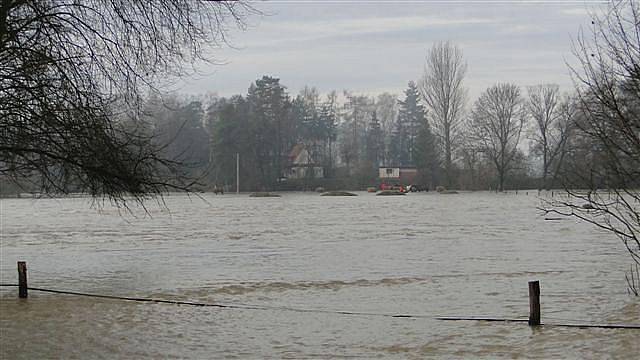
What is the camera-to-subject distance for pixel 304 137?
115m

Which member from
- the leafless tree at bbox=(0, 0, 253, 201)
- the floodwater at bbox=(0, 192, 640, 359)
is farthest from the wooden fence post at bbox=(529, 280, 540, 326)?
the leafless tree at bbox=(0, 0, 253, 201)

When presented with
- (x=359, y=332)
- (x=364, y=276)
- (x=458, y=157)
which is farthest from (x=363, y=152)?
(x=359, y=332)

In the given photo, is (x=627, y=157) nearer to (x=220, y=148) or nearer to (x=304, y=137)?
(x=220, y=148)

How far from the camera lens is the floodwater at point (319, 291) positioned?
13898mm

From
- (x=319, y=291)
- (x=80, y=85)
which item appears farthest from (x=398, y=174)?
(x=80, y=85)

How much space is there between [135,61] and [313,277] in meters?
14.5

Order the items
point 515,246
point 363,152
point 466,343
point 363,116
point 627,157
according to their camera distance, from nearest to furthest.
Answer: point 627,157 < point 466,343 < point 515,246 < point 363,152 < point 363,116

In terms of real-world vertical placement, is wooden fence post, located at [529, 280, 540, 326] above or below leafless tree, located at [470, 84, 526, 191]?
below

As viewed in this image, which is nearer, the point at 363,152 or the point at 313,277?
the point at 313,277

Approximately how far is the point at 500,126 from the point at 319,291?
8671 centimetres

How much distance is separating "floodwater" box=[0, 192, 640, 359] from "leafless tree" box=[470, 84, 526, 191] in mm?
61796

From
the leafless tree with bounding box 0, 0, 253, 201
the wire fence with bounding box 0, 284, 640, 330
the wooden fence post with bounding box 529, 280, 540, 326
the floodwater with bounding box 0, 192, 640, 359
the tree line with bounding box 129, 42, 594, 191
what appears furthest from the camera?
the tree line with bounding box 129, 42, 594, 191

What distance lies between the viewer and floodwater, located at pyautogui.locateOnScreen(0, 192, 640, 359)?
13.9 m

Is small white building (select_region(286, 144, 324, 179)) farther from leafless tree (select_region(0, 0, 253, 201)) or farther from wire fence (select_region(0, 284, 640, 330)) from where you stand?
leafless tree (select_region(0, 0, 253, 201))
